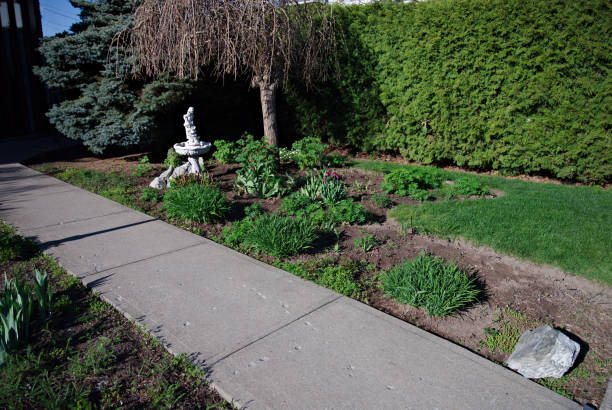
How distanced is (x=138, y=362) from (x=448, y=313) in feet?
7.51

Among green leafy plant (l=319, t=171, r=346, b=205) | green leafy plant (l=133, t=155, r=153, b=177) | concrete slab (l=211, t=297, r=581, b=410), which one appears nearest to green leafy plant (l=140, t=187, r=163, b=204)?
green leafy plant (l=133, t=155, r=153, b=177)

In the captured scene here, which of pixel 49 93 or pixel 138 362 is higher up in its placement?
pixel 49 93

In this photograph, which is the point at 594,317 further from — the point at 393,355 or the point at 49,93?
the point at 49,93

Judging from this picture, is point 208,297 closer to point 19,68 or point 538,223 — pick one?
point 538,223

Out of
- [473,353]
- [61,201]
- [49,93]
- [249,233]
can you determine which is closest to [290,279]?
[249,233]

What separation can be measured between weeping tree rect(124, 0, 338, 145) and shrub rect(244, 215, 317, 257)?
12.1 feet

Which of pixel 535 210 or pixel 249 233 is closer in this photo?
pixel 249 233

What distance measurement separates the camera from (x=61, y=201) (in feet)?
20.8

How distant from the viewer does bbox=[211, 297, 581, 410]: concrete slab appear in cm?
222

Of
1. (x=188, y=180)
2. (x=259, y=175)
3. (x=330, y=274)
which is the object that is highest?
(x=259, y=175)

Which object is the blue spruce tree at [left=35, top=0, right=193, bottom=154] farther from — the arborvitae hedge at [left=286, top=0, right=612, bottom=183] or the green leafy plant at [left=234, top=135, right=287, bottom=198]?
the arborvitae hedge at [left=286, top=0, right=612, bottom=183]

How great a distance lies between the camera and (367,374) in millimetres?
2430

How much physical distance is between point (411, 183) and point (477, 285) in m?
2.79

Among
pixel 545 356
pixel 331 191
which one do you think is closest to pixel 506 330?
pixel 545 356
